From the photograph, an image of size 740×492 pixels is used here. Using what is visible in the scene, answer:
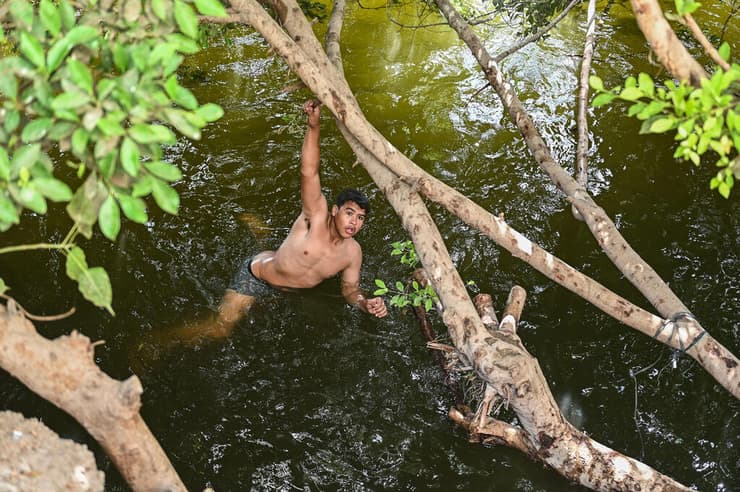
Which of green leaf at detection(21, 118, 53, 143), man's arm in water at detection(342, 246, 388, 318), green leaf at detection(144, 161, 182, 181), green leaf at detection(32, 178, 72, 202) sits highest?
green leaf at detection(21, 118, 53, 143)

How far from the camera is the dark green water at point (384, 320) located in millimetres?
4652

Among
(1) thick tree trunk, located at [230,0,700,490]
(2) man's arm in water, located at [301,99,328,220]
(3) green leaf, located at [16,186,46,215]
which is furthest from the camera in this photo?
(2) man's arm in water, located at [301,99,328,220]

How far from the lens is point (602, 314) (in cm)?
580

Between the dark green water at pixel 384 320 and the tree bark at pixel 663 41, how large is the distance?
235cm

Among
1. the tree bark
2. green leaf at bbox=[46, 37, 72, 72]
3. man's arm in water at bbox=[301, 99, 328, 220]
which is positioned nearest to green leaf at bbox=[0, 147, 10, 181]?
green leaf at bbox=[46, 37, 72, 72]

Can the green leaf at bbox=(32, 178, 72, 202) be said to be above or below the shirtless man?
above

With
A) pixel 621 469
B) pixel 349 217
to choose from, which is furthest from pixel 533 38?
pixel 621 469

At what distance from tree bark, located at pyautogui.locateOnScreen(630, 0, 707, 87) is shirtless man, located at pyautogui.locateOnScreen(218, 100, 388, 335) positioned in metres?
2.93

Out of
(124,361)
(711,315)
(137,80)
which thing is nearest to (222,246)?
(124,361)

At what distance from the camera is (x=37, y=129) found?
6.64ft

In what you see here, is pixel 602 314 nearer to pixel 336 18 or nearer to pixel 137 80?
pixel 336 18

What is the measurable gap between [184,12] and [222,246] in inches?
176

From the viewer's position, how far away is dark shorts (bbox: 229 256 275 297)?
5918mm

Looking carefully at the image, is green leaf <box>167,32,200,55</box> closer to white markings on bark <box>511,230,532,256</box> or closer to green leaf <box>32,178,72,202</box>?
green leaf <box>32,178,72,202</box>
